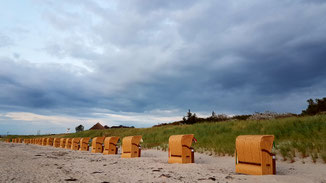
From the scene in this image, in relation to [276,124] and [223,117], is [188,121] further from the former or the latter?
[276,124]

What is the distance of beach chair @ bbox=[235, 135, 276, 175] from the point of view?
753 centimetres

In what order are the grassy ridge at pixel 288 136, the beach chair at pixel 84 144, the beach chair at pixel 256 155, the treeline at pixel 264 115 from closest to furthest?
1. the beach chair at pixel 256 155
2. the grassy ridge at pixel 288 136
3. the beach chair at pixel 84 144
4. the treeline at pixel 264 115

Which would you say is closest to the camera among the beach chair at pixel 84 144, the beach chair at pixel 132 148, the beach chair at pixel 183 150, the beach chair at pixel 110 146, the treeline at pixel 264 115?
the beach chair at pixel 183 150

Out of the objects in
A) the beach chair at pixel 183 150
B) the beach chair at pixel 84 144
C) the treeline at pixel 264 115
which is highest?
the treeline at pixel 264 115

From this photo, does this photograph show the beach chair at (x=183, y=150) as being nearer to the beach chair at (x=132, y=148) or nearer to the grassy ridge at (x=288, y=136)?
the grassy ridge at (x=288, y=136)

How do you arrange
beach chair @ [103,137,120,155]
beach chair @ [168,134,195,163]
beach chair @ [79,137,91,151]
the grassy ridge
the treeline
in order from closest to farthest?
beach chair @ [168,134,195,163] < the grassy ridge < beach chair @ [103,137,120,155] < beach chair @ [79,137,91,151] < the treeline

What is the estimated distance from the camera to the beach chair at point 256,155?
296 inches

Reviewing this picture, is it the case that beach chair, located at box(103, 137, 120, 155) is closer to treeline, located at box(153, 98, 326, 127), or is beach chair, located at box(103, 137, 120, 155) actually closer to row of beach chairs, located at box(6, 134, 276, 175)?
row of beach chairs, located at box(6, 134, 276, 175)

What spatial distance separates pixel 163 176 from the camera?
7.01 metres

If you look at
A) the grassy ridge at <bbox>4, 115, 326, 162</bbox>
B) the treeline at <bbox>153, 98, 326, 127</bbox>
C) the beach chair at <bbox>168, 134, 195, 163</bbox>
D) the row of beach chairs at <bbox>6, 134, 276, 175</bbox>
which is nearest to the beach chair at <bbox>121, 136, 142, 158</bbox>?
the row of beach chairs at <bbox>6, 134, 276, 175</bbox>

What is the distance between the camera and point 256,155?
765 cm

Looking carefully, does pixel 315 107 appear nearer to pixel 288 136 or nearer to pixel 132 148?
pixel 288 136

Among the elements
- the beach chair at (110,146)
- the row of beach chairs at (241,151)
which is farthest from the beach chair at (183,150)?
the beach chair at (110,146)

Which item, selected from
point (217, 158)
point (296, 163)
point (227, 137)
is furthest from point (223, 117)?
point (296, 163)
